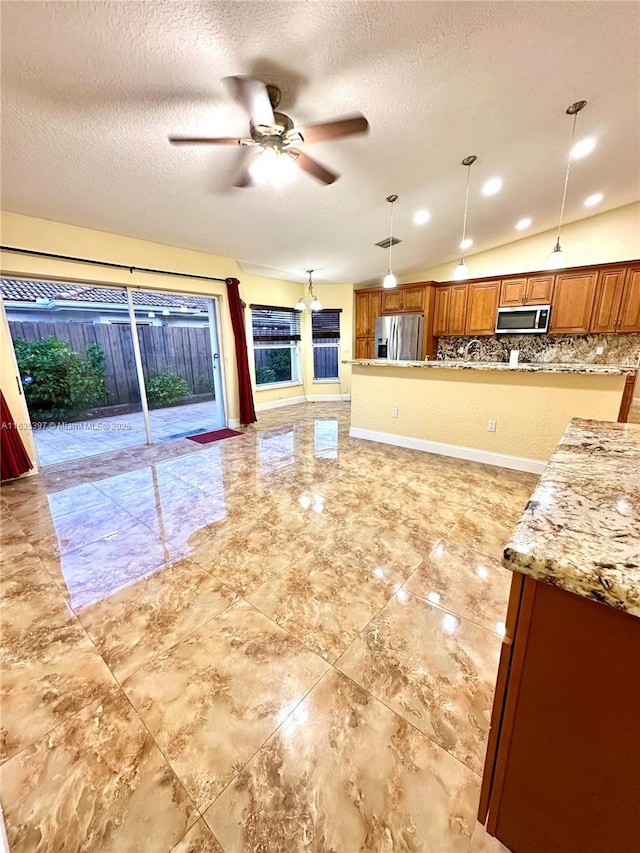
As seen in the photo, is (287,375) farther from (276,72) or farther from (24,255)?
(276,72)

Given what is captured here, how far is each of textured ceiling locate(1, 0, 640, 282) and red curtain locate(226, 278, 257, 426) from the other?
4.21 feet

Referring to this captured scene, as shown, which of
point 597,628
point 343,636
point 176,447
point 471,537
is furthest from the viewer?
point 176,447

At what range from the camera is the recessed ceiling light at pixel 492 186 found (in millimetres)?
3205

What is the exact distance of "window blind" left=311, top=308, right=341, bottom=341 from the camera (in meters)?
6.94

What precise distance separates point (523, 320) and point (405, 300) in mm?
1918

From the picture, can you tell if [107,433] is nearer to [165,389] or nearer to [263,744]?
[165,389]

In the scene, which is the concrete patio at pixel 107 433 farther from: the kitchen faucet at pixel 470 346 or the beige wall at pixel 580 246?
the beige wall at pixel 580 246

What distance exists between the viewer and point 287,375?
7.06 metres

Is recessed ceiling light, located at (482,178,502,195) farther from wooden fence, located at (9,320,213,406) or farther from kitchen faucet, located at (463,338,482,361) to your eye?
wooden fence, located at (9,320,213,406)

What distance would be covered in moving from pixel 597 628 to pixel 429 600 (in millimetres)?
1272

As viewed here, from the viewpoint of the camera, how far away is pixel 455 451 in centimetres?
386

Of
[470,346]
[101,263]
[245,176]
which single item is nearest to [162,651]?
[245,176]

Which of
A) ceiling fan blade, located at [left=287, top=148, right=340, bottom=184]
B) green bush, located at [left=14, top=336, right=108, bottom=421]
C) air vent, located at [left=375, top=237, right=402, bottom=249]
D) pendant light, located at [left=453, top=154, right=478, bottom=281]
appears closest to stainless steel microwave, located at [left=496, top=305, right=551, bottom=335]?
pendant light, located at [left=453, top=154, right=478, bottom=281]

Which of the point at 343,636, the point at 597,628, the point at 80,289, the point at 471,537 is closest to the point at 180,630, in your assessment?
the point at 343,636
